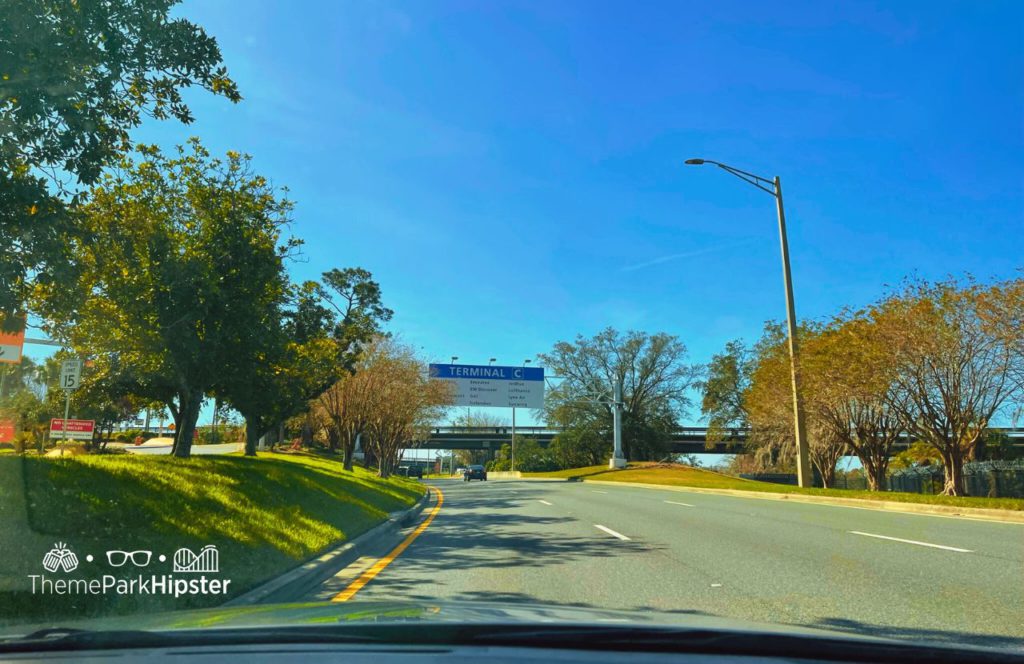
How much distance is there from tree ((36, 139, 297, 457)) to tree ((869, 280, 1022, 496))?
22.0m

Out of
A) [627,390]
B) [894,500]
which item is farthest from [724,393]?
[894,500]

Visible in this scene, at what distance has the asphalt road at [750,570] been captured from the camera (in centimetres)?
645

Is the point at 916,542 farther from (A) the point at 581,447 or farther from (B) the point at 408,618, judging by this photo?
(A) the point at 581,447

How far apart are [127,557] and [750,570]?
709 cm

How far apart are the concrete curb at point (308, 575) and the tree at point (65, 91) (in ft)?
15.0

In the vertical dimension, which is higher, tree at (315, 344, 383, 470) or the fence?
tree at (315, 344, 383, 470)

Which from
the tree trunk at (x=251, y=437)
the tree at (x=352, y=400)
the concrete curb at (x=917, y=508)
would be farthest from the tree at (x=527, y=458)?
the tree trunk at (x=251, y=437)

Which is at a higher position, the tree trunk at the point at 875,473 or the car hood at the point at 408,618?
the car hood at the point at 408,618

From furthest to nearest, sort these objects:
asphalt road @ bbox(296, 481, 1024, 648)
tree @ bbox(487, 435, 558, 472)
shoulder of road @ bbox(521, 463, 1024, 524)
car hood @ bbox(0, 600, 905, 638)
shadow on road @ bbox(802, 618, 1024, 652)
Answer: tree @ bbox(487, 435, 558, 472)
shoulder of road @ bbox(521, 463, 1024, 524)
asphalt road @ bbox(296, 481, 1024, 648)
shadow on road @ bbox(802, 618, 1024, 652)
car hood @ bbox(0, 600, 905, 638)

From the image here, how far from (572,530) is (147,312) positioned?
9.30 metres

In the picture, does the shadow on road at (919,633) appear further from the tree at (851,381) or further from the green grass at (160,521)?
the tree at (851,381)

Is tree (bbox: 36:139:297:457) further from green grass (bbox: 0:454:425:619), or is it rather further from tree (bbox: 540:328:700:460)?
tree (bbox: 540:328:700:460)

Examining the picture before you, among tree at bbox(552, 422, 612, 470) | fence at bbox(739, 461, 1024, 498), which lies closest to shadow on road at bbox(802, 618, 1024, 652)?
fence at bbox(739, 461, 1024, 498)

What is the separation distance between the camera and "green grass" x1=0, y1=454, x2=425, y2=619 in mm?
6746
